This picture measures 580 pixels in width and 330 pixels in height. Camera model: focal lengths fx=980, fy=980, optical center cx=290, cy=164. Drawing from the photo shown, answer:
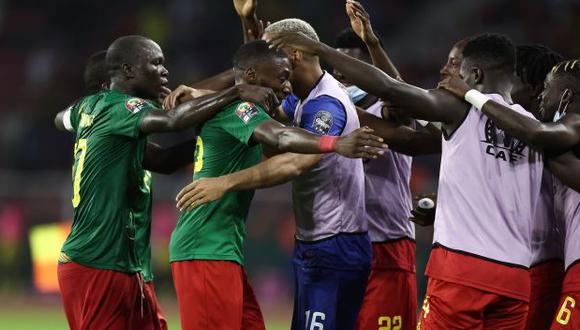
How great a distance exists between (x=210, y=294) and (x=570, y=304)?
2.28m

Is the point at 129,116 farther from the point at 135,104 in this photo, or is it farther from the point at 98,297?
the point at 98,297

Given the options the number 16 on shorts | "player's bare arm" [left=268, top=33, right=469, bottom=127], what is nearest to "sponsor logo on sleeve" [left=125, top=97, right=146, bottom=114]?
"player's bare arm" [left=268, top=33, right=469, bottom=127]

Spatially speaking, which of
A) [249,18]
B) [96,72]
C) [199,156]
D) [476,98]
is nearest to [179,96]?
[199,156]

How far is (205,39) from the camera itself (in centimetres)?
2031

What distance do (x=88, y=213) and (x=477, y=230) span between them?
2.58 m

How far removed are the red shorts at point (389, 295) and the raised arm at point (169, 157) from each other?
1.58 m

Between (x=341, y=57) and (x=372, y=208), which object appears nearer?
(x=341, y=57)

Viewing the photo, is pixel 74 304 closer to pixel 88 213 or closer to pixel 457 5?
pixel 88 213

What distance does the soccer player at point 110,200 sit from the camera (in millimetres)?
6516

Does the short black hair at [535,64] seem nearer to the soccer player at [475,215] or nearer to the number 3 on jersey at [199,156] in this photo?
the soccer player at [475,215]

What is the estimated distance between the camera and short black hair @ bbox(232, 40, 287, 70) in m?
6.39

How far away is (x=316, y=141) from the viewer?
574cm

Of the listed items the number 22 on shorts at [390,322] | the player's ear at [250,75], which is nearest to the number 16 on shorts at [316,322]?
the number 22 on shorts at [390,322]

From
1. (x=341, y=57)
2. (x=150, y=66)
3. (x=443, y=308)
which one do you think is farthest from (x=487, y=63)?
(x=150, y=66)
